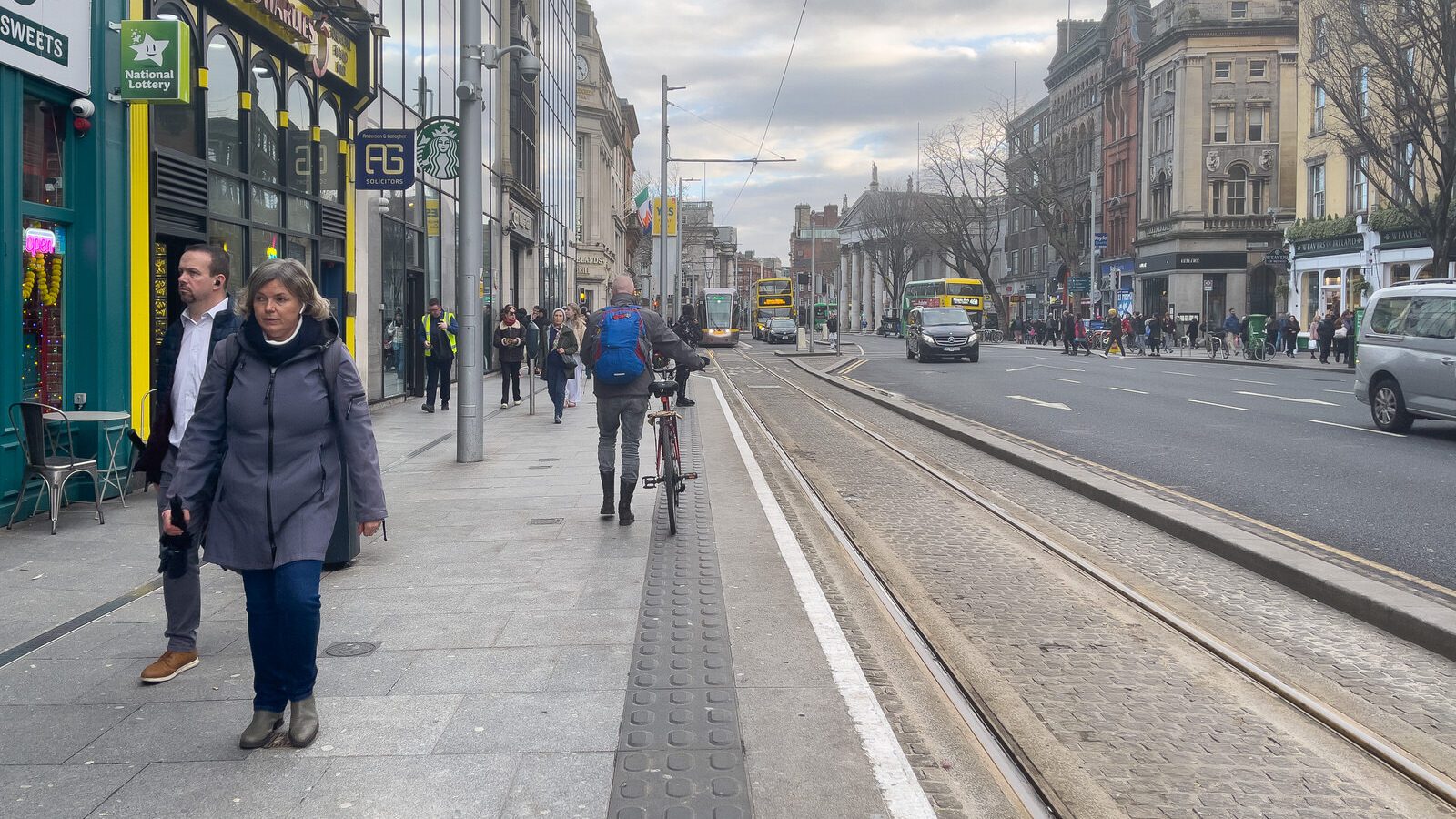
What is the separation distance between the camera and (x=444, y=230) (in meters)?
23.8

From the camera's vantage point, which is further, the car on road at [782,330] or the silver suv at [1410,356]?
the car on road at [782,330]

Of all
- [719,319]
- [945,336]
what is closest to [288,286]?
[945,336]

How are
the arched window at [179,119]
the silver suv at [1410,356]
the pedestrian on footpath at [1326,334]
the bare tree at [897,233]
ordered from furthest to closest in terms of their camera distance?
the bare tree at [897,233], the pedestrian on footpath at [1326,334], the silver suv at [1410,356], the arched window at [179,119]

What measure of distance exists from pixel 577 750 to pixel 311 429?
141 centimetres

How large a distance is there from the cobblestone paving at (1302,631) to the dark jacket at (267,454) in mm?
3895

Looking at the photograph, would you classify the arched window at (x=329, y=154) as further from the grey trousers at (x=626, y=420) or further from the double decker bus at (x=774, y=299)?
the double decker bus at (x=774, y=299)

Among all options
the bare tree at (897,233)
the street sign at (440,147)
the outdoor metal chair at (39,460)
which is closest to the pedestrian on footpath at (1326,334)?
the street sign at (440,147)

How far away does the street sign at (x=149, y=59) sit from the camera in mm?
9562

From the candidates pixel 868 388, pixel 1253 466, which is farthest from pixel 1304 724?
pixel 868 388

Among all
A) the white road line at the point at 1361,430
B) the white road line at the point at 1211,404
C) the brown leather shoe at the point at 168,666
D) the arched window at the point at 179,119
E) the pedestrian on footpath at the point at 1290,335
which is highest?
the arched window at the point at 179,119

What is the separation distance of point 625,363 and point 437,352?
11122mm

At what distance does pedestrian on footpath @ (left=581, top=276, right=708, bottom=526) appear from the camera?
28.0 ft

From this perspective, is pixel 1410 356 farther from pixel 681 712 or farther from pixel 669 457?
pixel 681 712

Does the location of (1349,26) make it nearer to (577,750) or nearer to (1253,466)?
(1253,466)
